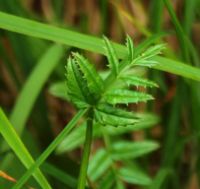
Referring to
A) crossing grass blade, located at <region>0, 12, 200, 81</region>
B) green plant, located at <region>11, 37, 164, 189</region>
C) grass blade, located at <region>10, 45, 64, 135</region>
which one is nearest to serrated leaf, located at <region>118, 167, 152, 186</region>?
grass blade, located at <region>10, 45, 64, 135</region>

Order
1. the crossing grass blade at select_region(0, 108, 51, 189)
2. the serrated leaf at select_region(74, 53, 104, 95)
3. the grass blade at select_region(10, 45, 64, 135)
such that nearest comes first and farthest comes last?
the serrated leaf at select_region(74, 53, 104, 95) < the crossing grass blade at select_region(0, 108, 51, 189) < the grass blade at select_region(10, 45, 64, 135)

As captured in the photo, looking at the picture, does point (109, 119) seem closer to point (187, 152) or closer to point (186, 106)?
point (186, 106)

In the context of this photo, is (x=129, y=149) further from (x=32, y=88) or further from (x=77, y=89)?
(x=77, y=89)

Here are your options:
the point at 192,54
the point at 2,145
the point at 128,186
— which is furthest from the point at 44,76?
the point at 128,186

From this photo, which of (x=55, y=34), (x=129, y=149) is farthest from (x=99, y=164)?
(x=55, y=34)

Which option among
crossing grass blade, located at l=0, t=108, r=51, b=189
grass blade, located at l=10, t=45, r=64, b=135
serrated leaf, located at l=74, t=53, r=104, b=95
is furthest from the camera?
grass blade, located at l=10, t=45, r=64, b=135

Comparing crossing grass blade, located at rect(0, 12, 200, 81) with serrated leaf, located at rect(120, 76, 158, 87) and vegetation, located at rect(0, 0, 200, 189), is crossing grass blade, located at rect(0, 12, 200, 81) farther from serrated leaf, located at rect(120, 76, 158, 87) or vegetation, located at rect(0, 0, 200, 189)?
serrated leaf, located at rect(120, 76, 158, 87)
